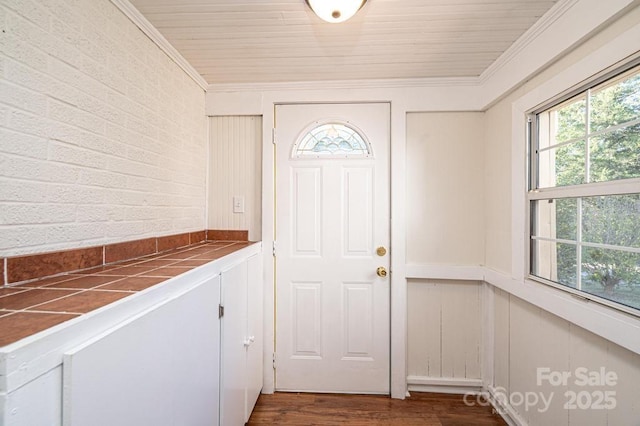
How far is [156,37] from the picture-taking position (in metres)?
1.46

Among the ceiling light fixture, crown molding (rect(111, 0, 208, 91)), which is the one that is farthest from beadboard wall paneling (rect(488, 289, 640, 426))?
crown molding (rect(111, 0, 208, 91))

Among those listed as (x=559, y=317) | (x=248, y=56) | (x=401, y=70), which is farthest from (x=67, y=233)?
(x=559, y=317)

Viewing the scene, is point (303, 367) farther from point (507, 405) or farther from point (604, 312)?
point (604, 312)

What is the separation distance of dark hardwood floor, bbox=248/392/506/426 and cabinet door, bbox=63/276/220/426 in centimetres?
74

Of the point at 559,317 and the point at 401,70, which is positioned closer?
the point at 559,317

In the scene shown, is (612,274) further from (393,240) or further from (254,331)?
(254,331)

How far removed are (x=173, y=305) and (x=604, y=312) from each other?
1586 mm

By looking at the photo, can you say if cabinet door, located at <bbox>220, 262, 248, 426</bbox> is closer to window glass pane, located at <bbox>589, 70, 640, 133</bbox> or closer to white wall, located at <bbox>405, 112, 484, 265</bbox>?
white wall, located at <bbox>405, 112, 484, 265</bbox>

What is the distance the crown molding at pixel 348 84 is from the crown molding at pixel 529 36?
0.56 ft

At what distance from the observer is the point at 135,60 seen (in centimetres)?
134

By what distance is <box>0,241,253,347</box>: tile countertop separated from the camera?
0.56 metres

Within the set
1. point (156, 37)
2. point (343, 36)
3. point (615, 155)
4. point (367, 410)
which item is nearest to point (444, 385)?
point (367, 410)

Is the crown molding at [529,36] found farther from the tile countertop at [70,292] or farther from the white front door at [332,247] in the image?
the tile countertop at [70,292]

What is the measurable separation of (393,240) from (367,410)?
1123 mm
